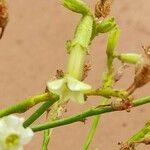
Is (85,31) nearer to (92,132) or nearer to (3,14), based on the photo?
(3,14)

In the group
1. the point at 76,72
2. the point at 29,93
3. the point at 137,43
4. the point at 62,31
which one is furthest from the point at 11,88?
the point at 76,72

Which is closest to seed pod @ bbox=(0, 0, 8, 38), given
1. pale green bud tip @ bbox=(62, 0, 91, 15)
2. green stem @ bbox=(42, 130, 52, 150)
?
pale green bud tip @ bbox=(62, 0, 91, 15)

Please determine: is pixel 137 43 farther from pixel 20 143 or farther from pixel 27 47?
pixel 20 143

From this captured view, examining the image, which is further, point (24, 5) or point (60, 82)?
point (24, 5)

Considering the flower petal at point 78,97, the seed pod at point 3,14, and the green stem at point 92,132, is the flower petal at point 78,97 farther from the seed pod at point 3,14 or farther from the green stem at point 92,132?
the green stem at point 92,132

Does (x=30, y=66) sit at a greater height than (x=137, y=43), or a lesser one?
lesser

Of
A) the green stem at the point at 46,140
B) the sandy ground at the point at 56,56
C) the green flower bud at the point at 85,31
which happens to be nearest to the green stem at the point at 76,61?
the green flower bud at the point at 85,31

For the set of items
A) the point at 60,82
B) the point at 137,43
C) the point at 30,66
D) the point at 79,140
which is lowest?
the point at 79,140
